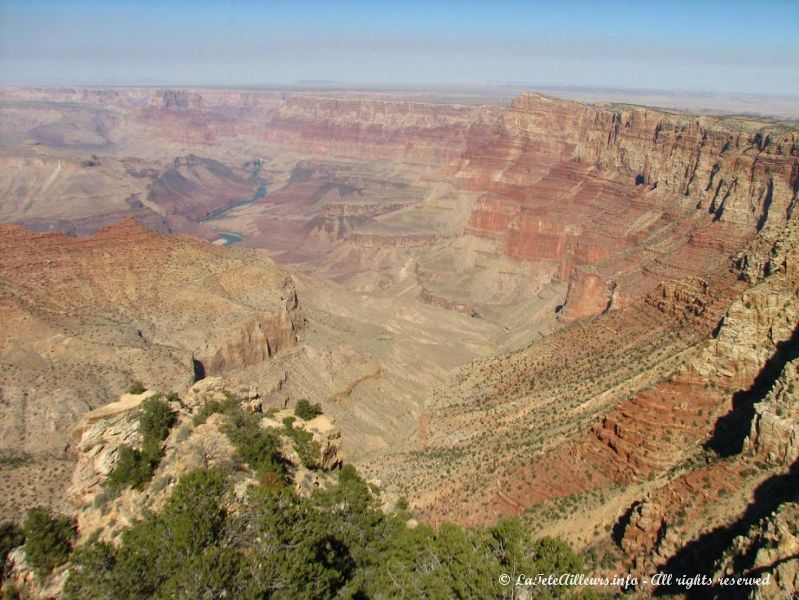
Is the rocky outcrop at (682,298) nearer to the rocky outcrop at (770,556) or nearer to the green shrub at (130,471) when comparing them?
the rocky outcrop at (770,556)

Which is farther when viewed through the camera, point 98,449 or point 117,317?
point 117,317

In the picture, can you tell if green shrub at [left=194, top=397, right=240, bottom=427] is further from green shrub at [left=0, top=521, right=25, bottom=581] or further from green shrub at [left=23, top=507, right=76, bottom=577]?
green shrub at [left=0, top=521, right=25, bottom=581]

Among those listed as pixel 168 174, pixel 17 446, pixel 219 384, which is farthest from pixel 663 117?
pixel 168 174

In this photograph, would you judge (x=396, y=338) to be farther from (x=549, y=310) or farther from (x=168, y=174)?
(x=168, y=174)

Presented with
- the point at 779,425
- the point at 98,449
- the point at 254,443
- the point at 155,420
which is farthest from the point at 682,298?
the point at 98,449

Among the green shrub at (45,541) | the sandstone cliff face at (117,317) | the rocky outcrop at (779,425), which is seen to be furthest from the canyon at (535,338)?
the green shrub at (45,541)

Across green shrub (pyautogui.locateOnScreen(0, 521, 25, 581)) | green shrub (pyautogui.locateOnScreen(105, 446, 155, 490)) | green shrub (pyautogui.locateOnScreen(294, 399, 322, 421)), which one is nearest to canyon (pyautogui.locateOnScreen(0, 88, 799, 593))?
green shrub (pyautogui.locateOnScreen(294, 399, 322, 421))

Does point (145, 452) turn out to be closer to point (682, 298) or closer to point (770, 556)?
point (770, 556)

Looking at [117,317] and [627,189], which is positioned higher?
[627,189]
